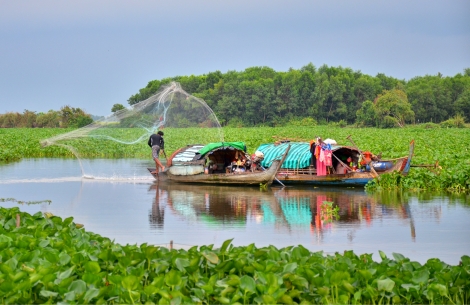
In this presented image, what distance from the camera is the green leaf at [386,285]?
5.49 m

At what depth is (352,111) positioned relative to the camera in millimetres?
69562

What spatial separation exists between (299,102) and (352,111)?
5.77 meters

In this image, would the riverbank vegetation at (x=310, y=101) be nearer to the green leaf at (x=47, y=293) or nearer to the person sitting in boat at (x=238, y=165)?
the person sitting in boat at (x=238, y=165)

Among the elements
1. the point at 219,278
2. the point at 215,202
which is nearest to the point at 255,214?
the point at 215,202

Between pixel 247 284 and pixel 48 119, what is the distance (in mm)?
66230

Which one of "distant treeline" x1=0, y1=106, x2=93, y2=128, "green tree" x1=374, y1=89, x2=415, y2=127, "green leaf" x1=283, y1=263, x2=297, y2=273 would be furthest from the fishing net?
"green tree" x1=374, y1=89, x2=415, y2=127

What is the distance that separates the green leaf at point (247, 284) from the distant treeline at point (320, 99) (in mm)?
54128

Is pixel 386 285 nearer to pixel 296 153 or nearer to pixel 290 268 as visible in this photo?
pixel 290 268

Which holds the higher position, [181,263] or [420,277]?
[181,263]

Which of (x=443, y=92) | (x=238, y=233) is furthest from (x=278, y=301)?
(x=443, y=92)

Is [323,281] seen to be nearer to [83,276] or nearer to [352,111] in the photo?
[83,276]

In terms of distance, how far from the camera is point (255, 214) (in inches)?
489

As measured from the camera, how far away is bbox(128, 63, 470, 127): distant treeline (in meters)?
62.7

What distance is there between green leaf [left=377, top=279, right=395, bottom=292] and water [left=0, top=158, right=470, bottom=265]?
9.91ft
